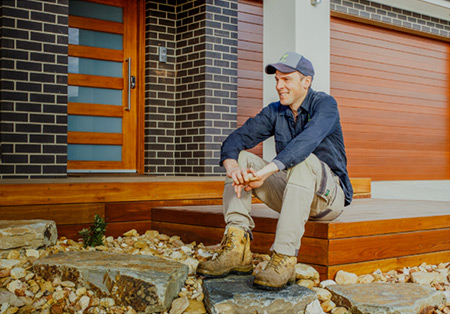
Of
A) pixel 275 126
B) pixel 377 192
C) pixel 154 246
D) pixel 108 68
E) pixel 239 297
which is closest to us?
pixel 239 297

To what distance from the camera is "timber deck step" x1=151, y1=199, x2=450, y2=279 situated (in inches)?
98.7

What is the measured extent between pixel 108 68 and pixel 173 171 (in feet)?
4.56

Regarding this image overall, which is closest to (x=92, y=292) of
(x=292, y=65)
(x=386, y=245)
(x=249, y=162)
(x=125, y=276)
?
(x=125, y=276)

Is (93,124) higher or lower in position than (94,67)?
lower

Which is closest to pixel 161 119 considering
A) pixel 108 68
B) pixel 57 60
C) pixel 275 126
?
pixel 108 68

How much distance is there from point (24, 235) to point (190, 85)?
11.1 ft

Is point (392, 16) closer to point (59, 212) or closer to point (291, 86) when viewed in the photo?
point (291, 86)

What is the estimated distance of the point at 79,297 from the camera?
7.46 ft

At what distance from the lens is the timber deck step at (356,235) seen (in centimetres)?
251

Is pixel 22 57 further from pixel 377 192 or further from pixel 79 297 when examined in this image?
pixel 377 192

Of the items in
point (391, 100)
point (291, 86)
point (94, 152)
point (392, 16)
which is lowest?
point (94, 152)

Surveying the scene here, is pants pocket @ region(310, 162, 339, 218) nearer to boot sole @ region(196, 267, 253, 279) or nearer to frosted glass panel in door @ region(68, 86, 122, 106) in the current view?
boot sole @ region(196, 267, 253, 279)

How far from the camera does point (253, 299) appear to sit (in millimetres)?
2115

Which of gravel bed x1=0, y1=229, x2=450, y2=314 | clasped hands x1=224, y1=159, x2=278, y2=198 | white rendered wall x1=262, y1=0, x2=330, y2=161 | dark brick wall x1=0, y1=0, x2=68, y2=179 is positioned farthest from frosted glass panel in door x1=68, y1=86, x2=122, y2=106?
clasped hands x1=224, y1=159, x2=278, y2=198
